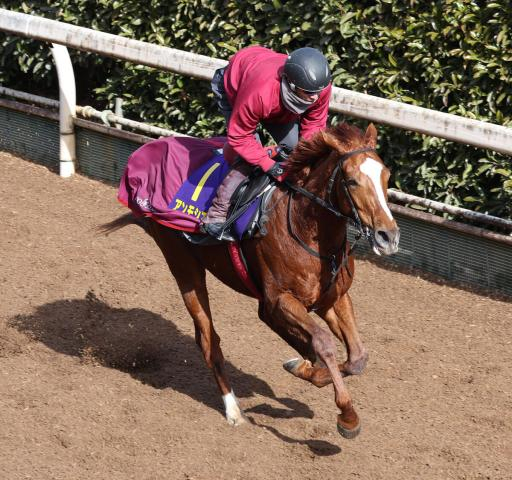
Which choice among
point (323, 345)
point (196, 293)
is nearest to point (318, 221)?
point (323, 345)

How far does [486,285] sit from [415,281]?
20.4 inches

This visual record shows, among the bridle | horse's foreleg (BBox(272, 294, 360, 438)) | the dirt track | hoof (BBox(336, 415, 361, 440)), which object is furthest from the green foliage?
hoof (BBox(336, 415, 361, 440))

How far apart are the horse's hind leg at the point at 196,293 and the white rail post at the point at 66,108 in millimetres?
3385

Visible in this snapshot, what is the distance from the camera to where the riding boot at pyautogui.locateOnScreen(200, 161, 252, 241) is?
6.10 meters

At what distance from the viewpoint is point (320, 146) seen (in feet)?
18.5

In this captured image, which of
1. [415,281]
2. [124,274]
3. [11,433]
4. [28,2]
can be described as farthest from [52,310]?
[28,2]

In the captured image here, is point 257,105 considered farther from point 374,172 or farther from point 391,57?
point 391,57

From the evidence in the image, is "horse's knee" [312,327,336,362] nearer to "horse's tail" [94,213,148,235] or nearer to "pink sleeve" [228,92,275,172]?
"pink sleeve" [228,92,275,172]

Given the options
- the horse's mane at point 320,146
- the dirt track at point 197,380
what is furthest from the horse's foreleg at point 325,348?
the horse's mane at point 320,146

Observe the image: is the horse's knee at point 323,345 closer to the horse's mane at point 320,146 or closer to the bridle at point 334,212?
the bridle at point 334,212

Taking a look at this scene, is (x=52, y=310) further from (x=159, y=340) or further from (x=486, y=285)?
(x=486, y=285)

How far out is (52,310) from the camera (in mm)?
7719

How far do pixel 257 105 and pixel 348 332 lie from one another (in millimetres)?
1318

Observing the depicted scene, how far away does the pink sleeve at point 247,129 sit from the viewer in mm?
5812
